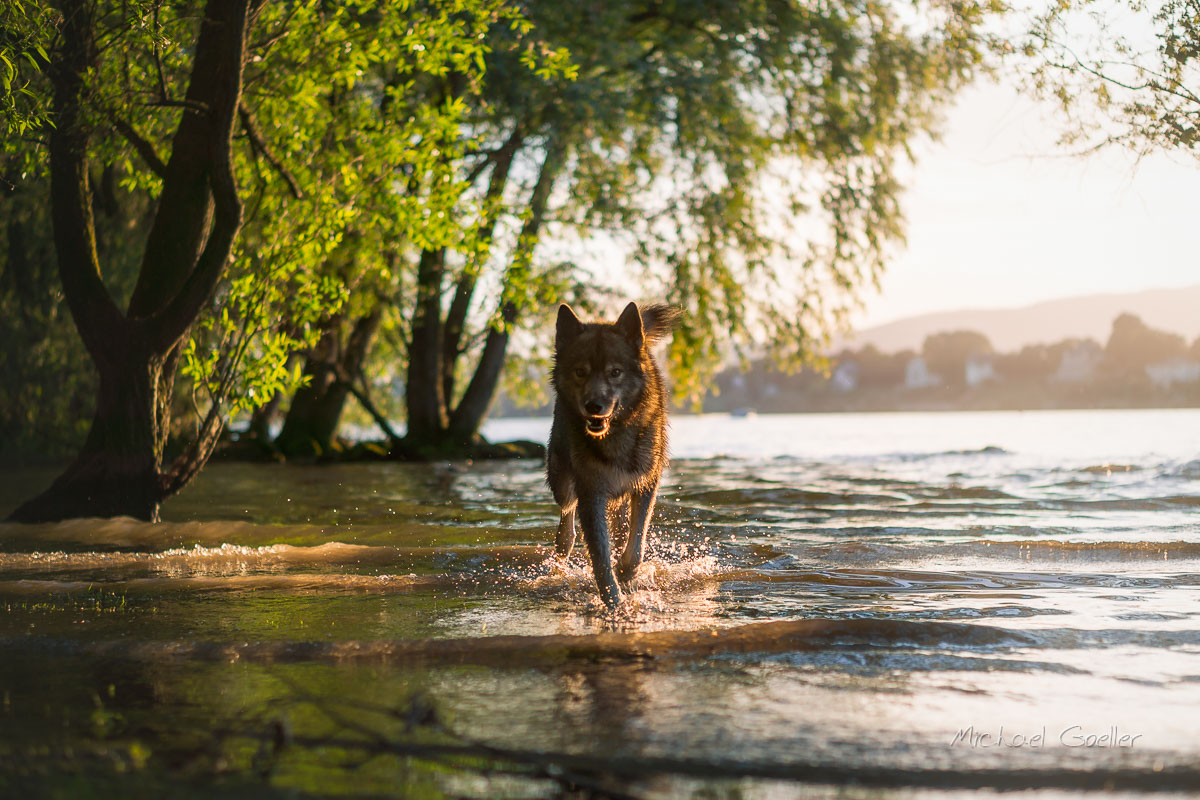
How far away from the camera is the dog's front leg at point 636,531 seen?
7918 millimetres

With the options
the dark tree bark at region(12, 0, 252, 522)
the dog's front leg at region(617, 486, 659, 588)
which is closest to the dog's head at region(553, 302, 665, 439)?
the dog's front leg at region(617, 486, 659, 588)

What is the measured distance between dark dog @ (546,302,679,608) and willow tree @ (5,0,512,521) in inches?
183

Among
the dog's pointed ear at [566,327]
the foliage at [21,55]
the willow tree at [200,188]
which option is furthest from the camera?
the willow tree at [200,188]

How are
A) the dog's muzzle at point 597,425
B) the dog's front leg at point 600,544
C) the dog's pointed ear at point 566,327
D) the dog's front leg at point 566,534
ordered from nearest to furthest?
the dog's front leg at point 600,544 → the dog's muzzle at point 597,425 → the dog's pointed ear at point 566,327 → the dog's front leg at point 566,534

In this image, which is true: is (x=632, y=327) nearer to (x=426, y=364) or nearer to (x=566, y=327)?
(x=566, y=327)

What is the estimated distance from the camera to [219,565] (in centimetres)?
872

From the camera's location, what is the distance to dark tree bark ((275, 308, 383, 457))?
2875 centimetres

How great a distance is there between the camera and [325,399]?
98.4ft

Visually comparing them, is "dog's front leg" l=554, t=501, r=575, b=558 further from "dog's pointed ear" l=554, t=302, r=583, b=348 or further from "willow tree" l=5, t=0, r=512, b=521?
"willow tree" l=5, t=0, r=512, b=521

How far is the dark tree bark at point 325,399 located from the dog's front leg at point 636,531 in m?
21.3

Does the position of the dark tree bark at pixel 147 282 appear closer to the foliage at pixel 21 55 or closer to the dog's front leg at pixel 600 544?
the foliage at pixel 21 55

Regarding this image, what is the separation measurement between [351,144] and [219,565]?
21.2ft

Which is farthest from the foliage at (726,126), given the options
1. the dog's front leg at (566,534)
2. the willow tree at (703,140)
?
the dog's front leg at (566,534)

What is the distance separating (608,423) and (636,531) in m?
1.05
